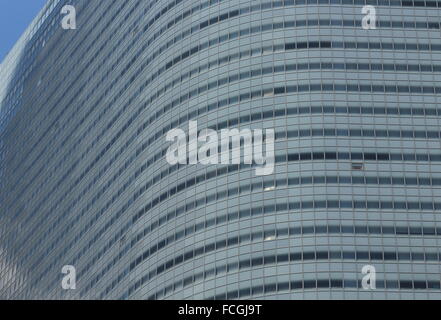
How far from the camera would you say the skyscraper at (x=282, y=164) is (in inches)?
5782

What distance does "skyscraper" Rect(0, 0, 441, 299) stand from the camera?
482 ft

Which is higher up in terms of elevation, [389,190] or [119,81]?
[119,81]

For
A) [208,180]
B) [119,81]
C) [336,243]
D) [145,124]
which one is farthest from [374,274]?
[119,81]

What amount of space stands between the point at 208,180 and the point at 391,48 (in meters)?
32.3

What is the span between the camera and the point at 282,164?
15362cm

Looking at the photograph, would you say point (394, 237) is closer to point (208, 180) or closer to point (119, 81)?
point (208, 180)

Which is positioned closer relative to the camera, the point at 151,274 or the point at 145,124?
the point at 151,274

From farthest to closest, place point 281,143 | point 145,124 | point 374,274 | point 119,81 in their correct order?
point 119,81 → point 145,124 → point 281,143 → point 374,274

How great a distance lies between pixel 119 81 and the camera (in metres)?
192
